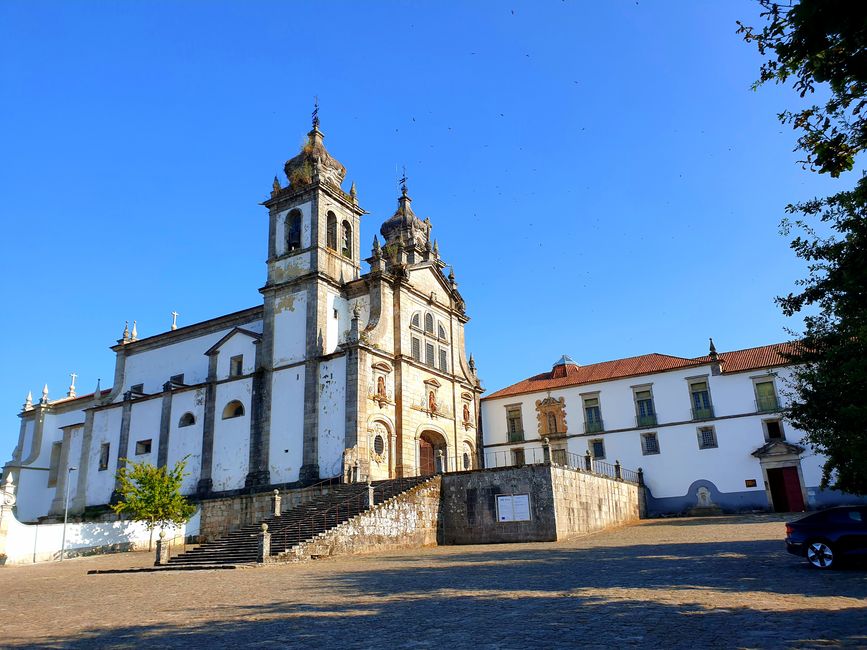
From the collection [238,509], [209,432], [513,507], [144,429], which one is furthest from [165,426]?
[513,507]

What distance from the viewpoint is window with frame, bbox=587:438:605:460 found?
39969 mm

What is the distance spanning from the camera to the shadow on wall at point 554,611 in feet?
24.1

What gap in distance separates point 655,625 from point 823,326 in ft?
40.4

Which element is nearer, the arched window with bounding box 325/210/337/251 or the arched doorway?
the arched doorway

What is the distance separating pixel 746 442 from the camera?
3588cm

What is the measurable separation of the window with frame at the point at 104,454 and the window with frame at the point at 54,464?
5554 millimetres

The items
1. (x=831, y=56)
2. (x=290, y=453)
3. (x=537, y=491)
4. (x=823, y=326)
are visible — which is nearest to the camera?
(x=831, y=56)

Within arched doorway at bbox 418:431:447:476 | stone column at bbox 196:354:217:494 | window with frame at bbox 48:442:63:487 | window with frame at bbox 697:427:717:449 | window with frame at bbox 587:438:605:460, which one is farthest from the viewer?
window with frame at bbox 48:442:63:487

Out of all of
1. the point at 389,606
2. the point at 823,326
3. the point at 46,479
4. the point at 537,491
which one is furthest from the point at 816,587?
the point at 46,479

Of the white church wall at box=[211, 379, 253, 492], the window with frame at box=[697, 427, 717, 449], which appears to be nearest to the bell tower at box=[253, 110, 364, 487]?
the white church wall at box=[211, 379, 253, 492]

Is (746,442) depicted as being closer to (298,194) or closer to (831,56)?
(298,194)

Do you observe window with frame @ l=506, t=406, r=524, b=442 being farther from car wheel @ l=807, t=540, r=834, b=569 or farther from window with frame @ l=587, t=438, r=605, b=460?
car wheel @ l=807, t=540, r=834, b=569

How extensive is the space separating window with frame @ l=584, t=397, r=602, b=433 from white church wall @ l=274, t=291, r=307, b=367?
18.0 metres

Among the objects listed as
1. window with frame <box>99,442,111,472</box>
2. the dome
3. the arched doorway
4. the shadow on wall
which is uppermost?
the dome
